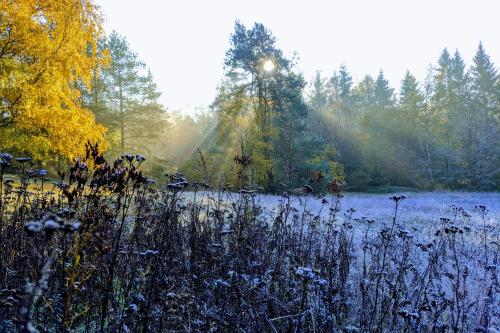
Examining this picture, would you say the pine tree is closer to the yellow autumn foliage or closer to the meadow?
the meadow

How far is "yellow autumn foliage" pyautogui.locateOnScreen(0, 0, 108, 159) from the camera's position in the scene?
917cm

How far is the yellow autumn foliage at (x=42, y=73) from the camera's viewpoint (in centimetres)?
917

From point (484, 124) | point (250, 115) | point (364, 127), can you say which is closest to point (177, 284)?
point (250, 115)

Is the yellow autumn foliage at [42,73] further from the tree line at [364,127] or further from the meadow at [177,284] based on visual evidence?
the tree line at [364,127]

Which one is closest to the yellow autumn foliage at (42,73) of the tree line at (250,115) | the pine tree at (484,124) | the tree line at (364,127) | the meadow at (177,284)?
the tree line at (250,115)

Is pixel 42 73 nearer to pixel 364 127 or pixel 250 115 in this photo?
pixel 250 115

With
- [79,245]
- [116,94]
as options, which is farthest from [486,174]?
[79,245]

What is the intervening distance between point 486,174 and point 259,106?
1012 inches

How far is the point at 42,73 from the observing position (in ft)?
31.5

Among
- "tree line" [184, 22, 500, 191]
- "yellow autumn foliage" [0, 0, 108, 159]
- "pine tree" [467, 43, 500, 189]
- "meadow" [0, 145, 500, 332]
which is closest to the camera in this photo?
"meadow" [0, 145, 500, 332]

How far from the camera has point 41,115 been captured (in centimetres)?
918

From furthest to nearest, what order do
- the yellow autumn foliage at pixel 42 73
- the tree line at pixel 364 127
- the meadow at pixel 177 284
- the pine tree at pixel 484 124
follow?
the pine tree at pixel 484 124 < the tree line at pixel 364 127 < the yellow autumn foliage at pixel 42 73 < the meadow at pixel 177 284

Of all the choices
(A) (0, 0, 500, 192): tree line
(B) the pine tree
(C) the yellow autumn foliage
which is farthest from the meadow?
(B) the pine tree

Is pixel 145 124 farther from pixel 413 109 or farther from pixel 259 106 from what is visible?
pixel 413 109
